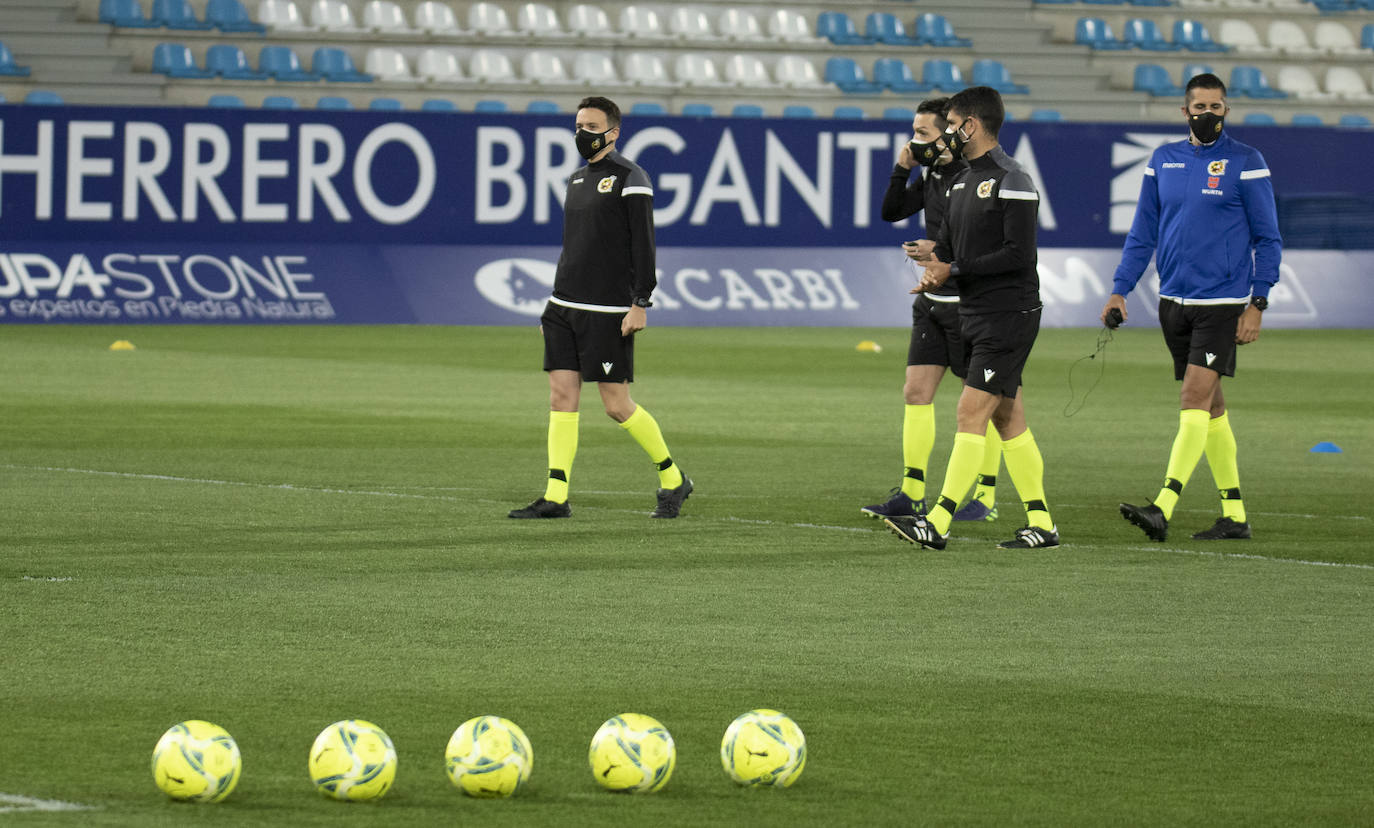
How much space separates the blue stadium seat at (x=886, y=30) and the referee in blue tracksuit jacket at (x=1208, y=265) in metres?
23.3

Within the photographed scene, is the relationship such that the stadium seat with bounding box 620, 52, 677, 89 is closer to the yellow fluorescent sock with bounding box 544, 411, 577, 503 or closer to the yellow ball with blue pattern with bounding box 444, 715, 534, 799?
the yellow fluorescent sock with bounding box 544, 411, 577, 503

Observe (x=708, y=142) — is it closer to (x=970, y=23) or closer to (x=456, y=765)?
(x=970, y=23)

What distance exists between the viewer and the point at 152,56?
98.7ft

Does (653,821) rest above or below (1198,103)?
below

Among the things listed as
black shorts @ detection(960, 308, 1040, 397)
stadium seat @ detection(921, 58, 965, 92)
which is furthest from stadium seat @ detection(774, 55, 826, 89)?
black shorts @ detection(960, 308, 1040, 397)

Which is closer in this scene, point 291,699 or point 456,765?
point 456,765

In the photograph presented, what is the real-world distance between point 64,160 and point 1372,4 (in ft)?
72.3

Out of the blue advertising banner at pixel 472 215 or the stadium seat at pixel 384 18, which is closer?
the blue advertising banner at pixel 472 215

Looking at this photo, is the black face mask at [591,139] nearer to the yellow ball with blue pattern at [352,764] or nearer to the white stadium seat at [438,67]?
the yellow ball with blue pattern at [352,764]

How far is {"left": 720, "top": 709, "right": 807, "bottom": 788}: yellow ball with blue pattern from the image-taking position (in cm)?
536

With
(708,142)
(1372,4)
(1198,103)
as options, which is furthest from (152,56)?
(1198,103)

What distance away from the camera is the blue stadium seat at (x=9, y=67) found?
28.3m

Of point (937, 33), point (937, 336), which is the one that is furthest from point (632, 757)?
point (937, 33)

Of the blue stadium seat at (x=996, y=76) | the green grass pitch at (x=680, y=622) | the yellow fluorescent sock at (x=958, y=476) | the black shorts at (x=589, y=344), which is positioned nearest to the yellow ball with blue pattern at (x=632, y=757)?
the green grass pitch at (x=680, y=622)
